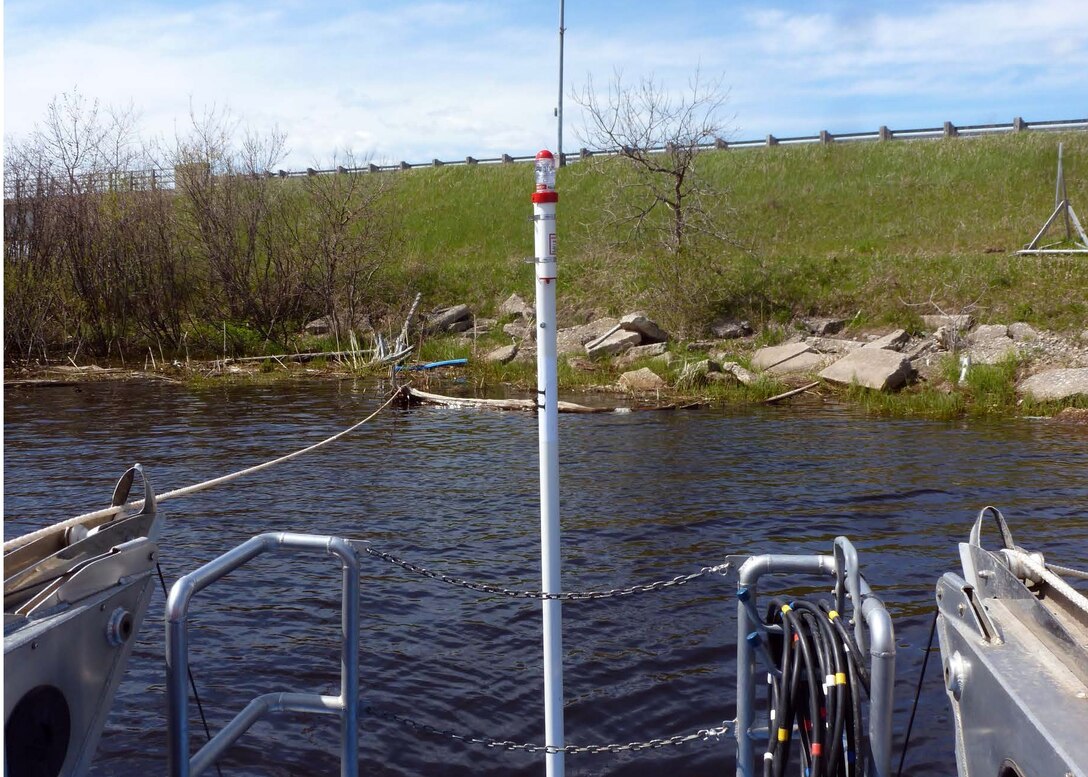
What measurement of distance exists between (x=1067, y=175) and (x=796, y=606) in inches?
1511

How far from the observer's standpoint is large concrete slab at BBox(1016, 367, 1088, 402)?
1928 cm

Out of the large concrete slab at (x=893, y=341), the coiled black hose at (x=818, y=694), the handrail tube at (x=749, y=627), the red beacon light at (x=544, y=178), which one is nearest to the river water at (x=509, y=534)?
the handrail tube at (x=749, y=627)

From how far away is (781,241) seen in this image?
3594 centimetres

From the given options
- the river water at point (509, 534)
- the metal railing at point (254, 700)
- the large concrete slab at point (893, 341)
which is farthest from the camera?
the large concrete slab at point (893, 341)

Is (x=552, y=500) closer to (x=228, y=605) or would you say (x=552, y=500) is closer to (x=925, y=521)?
(x=228, y=605)

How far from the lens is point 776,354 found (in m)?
24.3

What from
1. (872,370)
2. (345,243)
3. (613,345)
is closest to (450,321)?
(345,243)

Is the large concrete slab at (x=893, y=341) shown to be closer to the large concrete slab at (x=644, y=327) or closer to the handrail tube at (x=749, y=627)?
the large concrete slab at (x=644, y=327)

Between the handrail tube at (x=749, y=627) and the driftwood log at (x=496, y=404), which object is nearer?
the handrail tube at (x=749, y=627)

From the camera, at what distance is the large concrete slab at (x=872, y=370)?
2138cm

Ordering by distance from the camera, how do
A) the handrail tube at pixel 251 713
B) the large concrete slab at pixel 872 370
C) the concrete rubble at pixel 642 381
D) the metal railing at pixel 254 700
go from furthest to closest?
the concrete rubble at pixel 642 381 < the large concrete slab at pixel 872 370 < the handrail tube at pixel 251 713 < the metal railing at pixel 254 700

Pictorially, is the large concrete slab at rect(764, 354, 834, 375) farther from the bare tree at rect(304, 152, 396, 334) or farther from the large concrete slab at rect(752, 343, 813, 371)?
the bare tree at rect(304, 152, 396, 334)

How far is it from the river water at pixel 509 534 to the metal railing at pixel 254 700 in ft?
6.58

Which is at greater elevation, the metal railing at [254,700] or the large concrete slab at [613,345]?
the metal railing at [254,700]
